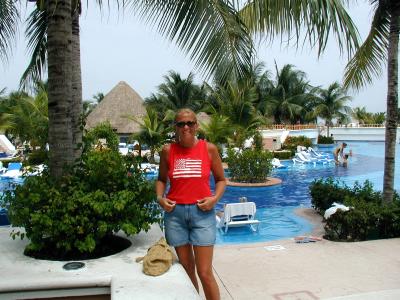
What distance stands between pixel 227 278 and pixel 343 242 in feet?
8.14

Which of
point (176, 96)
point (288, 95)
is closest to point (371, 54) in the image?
point (176, 96)

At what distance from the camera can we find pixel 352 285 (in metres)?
4.47

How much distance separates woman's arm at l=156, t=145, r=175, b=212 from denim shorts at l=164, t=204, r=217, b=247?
0.07m

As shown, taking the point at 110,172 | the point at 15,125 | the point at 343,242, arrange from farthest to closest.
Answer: the point at 15,125 < the point at 343,242 < the point at 110,172

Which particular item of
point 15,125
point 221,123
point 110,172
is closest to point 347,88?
point 110,172

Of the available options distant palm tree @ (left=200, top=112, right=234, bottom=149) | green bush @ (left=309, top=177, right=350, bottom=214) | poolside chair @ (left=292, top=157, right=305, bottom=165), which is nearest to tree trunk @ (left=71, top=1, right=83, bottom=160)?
green bush @ (left=309, top=177, right=350, bottom=214)

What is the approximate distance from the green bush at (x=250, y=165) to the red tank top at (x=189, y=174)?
12.4 meters

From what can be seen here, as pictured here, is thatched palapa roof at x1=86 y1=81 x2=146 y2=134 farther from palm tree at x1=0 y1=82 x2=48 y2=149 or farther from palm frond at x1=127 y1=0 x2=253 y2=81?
palm frond at x1=127 y1=0 x2=253 y2=81

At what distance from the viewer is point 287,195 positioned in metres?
14.2

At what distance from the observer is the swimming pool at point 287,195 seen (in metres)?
9.00

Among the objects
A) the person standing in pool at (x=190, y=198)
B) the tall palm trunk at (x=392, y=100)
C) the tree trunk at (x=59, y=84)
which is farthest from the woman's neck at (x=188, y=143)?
the tall palm trunk at (x=392, y=100)

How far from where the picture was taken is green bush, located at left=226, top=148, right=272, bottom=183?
50.7ft

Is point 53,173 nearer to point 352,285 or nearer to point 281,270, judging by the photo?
point 281,270

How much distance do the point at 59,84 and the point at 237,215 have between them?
5.79 m
